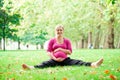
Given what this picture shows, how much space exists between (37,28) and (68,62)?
100 ft

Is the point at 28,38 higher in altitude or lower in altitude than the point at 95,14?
lower

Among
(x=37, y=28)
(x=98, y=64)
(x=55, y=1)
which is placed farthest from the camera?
(x=37, y=28)

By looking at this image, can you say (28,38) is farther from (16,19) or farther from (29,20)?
(29,20)

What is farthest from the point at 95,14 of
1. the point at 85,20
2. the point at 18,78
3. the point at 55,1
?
the point at 18,78

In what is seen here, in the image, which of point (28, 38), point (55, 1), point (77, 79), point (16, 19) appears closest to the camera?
point (77, 79)

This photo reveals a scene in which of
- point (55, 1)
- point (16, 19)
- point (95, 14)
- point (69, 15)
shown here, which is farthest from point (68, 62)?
point (16, 19)

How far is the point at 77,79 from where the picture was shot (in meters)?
7.45

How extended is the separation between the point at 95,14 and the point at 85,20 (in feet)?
5.30

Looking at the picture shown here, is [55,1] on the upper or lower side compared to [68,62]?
upper

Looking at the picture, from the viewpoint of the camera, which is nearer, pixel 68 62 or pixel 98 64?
pixel 98 64

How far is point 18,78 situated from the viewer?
7809 mm

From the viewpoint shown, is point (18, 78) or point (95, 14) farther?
point (95, 14)

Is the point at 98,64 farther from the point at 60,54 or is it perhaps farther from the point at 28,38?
the point at 28,38

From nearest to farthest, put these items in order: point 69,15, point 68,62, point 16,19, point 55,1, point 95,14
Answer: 1. point 68,62
2. point 55,1
3. point 69,15
4. point 95,14
5. point 16,19
